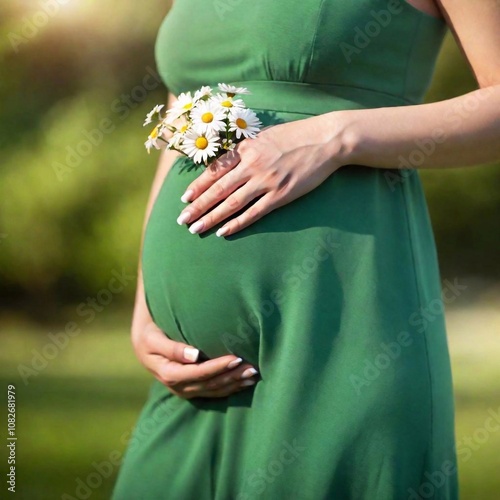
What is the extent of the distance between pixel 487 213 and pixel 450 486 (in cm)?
569

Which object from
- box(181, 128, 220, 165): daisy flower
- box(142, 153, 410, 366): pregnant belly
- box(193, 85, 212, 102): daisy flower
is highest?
box(193, 85, 212, 102): daisy flower

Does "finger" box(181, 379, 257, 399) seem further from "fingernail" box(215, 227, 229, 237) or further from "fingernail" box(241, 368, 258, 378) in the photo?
"fingernail" box(215, 227, 229, 237)

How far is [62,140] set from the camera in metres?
5.90

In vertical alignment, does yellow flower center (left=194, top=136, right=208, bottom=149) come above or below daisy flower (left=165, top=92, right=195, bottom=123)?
below

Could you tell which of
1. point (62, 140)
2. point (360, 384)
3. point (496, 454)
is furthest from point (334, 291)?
point (62, 140)

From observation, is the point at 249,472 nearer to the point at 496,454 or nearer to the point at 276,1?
the point at 276,1

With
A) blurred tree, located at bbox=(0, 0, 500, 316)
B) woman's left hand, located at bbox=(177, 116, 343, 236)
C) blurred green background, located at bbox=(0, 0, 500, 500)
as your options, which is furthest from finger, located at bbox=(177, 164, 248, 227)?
blurred tree, located at bbox=(0, 0, 500, 316)

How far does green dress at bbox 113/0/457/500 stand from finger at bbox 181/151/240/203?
4cm

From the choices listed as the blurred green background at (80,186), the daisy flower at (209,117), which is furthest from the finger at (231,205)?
the blurred green background at (80,186)

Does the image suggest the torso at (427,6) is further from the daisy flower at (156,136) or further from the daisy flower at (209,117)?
the daisy flower at (156,136)

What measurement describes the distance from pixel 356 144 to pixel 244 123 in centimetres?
18

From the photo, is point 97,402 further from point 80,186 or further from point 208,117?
point 208,117

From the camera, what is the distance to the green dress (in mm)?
1214

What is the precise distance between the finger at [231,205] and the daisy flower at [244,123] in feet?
0.27
